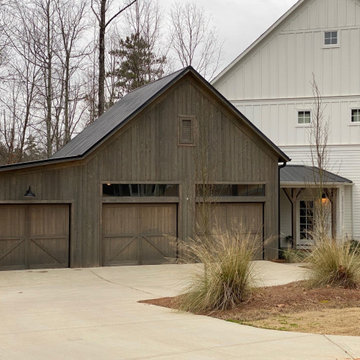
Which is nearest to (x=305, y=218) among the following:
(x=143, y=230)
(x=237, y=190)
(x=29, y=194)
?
(x=237, y=190)

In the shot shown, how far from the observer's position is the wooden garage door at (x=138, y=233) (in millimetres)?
16875

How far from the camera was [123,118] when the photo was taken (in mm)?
16969

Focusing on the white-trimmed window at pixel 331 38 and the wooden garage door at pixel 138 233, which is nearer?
the wooden garage door at pixel 138 233

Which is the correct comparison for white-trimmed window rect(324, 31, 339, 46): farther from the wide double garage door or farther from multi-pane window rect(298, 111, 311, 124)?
the wide double garage door

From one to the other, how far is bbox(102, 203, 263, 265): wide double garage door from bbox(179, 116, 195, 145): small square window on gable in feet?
6.52

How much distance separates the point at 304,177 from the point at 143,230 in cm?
630

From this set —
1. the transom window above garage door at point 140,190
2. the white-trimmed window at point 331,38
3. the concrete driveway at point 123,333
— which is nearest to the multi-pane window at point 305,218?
the white-trimmed window at point 331,38

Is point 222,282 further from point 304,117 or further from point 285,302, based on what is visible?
point 304,117

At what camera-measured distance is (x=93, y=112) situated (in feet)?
111

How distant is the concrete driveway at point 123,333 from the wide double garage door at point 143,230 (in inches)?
160

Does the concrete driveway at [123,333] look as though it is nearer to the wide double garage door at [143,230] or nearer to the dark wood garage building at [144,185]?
the dark wood garage building at [144,185]

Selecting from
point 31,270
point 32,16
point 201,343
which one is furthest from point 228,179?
point 32,16

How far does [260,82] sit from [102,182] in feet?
33.5

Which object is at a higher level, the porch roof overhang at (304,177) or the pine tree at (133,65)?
the pine tree at (133,65)
